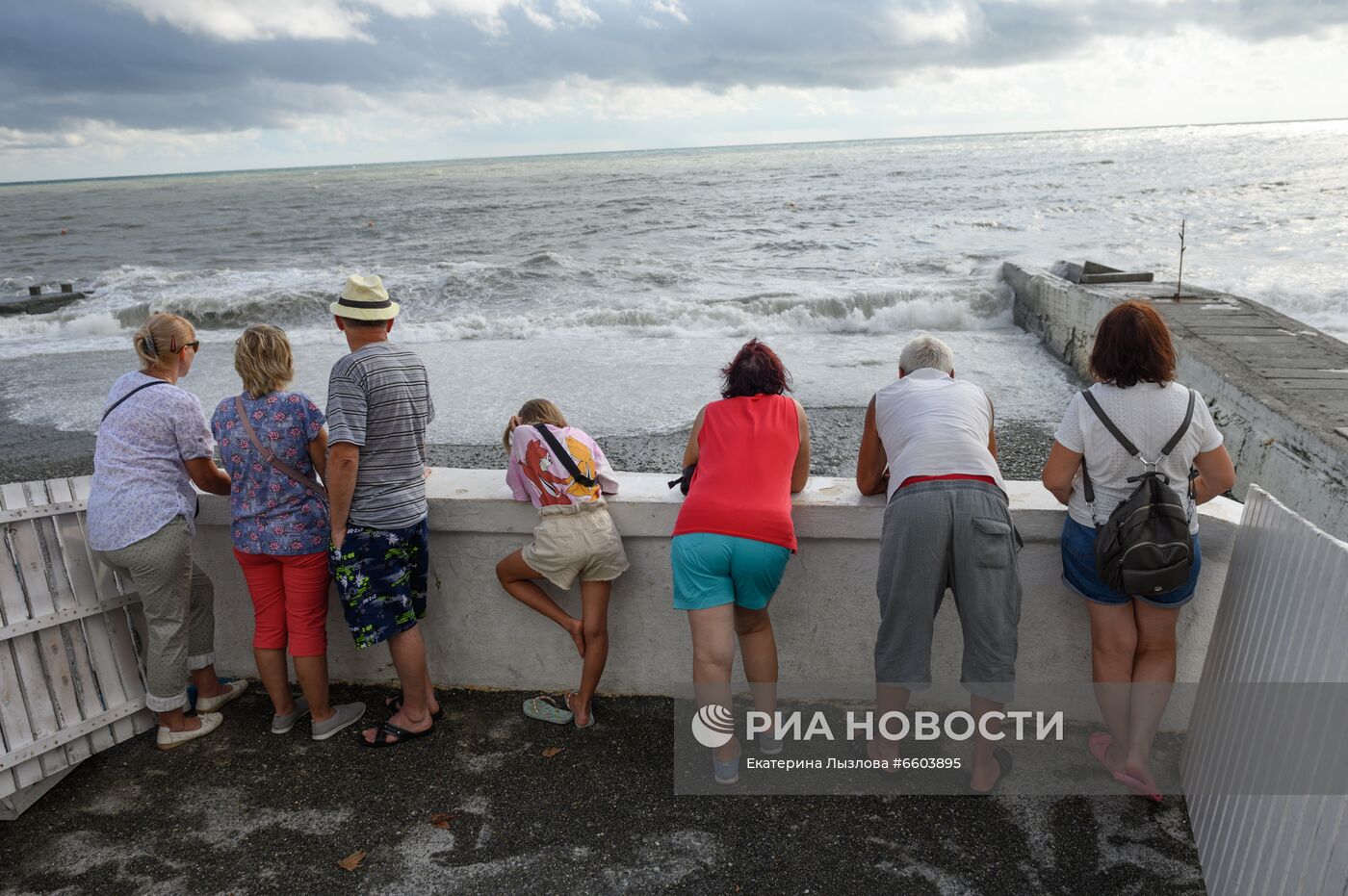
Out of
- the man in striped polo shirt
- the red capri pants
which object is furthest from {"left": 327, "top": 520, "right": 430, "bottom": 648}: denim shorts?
the red capri pants

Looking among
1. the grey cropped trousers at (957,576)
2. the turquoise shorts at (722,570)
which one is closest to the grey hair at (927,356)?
the grey cropped trousers at (957,576)

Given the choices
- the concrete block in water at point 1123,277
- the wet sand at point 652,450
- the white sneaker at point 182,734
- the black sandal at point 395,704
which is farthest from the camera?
the concrete block in water at point 1123,277

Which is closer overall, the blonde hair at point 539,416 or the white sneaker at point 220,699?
the blonde hair at point 539,416

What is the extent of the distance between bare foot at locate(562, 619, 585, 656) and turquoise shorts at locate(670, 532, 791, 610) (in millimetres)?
547

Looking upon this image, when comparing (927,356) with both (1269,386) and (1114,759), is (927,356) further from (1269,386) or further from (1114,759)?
(1269,386)

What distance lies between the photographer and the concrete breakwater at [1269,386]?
5.45 meters

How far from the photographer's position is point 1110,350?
2.90 metres

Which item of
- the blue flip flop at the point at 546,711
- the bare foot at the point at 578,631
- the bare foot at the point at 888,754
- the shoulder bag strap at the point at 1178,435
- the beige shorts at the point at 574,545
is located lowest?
the blue flip flop at the point at 546,711

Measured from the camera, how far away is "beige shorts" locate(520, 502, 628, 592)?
10.9ft

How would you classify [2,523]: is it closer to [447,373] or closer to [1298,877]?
[1298,877]

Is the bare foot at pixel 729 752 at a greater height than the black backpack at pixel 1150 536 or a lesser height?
lesser

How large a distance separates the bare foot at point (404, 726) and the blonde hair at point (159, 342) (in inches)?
64.8

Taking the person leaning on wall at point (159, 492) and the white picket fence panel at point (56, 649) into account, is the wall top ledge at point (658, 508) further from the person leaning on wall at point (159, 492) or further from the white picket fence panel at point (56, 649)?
the white picket fence panel at point (56, 649)

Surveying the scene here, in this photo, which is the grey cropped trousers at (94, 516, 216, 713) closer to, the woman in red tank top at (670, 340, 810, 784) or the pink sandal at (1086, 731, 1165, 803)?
the woman in red tank top at (670, 340, 810, 784)
